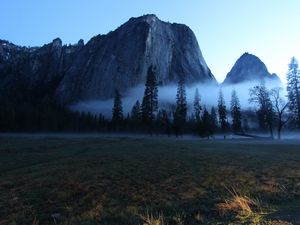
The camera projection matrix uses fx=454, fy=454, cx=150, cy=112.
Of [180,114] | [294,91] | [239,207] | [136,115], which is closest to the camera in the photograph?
[239,207]

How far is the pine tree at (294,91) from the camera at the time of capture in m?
93.4

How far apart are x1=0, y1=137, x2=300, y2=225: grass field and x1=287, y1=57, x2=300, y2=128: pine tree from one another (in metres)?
60.3

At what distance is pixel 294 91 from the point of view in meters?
96.1

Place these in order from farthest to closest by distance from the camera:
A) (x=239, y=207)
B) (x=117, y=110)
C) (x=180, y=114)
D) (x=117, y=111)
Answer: (x=117, y=110) < (x=117, y=111) < (x=180, y=114) < (x=239, y=207)

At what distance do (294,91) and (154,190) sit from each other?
265 feet

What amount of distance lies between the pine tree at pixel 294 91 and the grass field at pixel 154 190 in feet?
198

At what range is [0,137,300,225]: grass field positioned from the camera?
1413 cm

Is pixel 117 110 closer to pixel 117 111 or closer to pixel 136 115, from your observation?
pixel 117 111

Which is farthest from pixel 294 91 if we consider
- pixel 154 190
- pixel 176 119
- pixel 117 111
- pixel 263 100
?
pixel 154 190

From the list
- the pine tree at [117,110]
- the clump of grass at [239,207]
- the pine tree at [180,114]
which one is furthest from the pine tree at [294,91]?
the clump of grass at [239,207]

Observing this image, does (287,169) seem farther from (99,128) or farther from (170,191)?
(99,128)

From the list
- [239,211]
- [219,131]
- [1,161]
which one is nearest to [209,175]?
[239,211]

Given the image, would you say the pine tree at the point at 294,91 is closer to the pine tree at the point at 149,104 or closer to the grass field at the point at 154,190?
the pine tree at the point at 149,104

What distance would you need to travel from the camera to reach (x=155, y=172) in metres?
27.0
